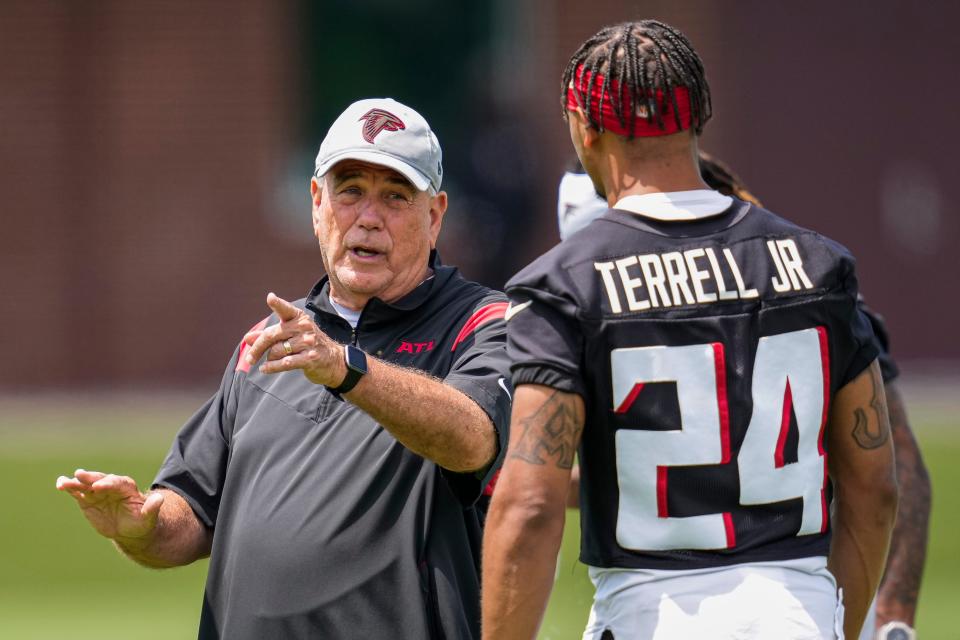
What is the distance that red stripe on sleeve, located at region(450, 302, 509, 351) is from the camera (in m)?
4.11

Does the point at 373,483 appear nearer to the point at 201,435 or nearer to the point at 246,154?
the point at 201,435

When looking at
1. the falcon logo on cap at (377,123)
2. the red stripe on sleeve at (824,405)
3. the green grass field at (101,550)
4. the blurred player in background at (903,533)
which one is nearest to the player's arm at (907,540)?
the blurred player in background at (903,533)

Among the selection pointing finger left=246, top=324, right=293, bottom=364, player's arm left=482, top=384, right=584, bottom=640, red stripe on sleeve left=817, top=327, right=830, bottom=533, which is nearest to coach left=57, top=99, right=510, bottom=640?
pointing finger left=246, top=324, right=293, bottom=364

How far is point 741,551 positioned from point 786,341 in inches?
18.7

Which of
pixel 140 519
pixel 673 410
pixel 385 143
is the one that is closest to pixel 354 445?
pixel 140 519

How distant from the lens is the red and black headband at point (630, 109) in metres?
3.61

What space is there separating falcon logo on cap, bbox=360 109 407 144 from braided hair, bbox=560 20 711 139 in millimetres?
646

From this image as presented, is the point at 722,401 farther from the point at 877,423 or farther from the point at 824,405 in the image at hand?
the point at 877,423

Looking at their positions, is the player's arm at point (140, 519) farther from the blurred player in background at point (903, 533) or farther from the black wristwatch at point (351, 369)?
the blurred player in background at point (903, 533)

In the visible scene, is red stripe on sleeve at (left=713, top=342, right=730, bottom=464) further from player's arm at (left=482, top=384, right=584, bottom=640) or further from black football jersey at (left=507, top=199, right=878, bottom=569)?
player's arm at (left=482, top=384, right=584, bottom=640)

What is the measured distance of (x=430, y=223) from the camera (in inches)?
171

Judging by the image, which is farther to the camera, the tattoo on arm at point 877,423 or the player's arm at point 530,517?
the tattoo on arm at point 877,423

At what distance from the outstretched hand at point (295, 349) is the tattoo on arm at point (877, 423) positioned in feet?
3.92

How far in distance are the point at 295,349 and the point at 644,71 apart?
40.0 inches
